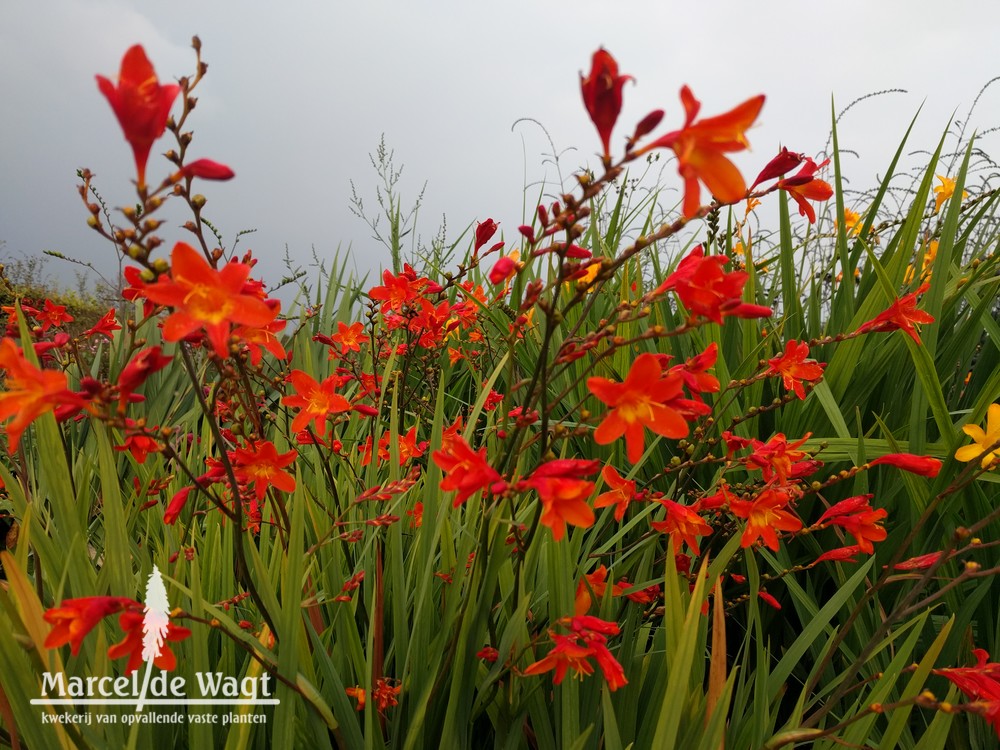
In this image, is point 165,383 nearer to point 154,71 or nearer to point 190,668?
point 190,668

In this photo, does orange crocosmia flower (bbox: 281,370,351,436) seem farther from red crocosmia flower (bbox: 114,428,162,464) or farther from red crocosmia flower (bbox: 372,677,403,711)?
red crocosmia flower (bbox: 372,677,403,711)

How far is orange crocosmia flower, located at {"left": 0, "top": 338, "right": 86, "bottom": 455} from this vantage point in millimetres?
786

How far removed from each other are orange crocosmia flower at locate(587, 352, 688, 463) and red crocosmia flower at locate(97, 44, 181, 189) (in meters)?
0.62

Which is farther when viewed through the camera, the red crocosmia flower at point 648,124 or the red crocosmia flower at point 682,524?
the red crocosmia flower at point 682,524

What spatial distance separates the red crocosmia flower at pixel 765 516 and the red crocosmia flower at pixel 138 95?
1.14 metres

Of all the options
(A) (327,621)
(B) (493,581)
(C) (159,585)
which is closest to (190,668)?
(C) (159,585)

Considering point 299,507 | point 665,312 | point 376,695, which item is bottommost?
point 376,695

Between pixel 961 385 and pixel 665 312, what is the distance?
1099mm

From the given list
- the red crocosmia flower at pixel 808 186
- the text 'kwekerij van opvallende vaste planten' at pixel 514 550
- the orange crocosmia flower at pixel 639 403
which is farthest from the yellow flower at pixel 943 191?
the orange crocosmia flower at pixel 639 403

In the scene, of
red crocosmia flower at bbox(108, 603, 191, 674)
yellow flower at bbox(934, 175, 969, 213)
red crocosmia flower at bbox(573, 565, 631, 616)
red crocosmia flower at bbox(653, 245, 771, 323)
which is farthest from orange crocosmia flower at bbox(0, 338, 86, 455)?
yellow flower at bbox(934, 175, 969, 213)

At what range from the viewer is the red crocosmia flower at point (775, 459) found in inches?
50.6

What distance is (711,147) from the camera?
2.45ft

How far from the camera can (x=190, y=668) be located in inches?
45.4

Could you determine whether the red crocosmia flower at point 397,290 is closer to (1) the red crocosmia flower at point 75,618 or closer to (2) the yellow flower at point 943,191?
(1) the red crocosmia flower at point 75,618
